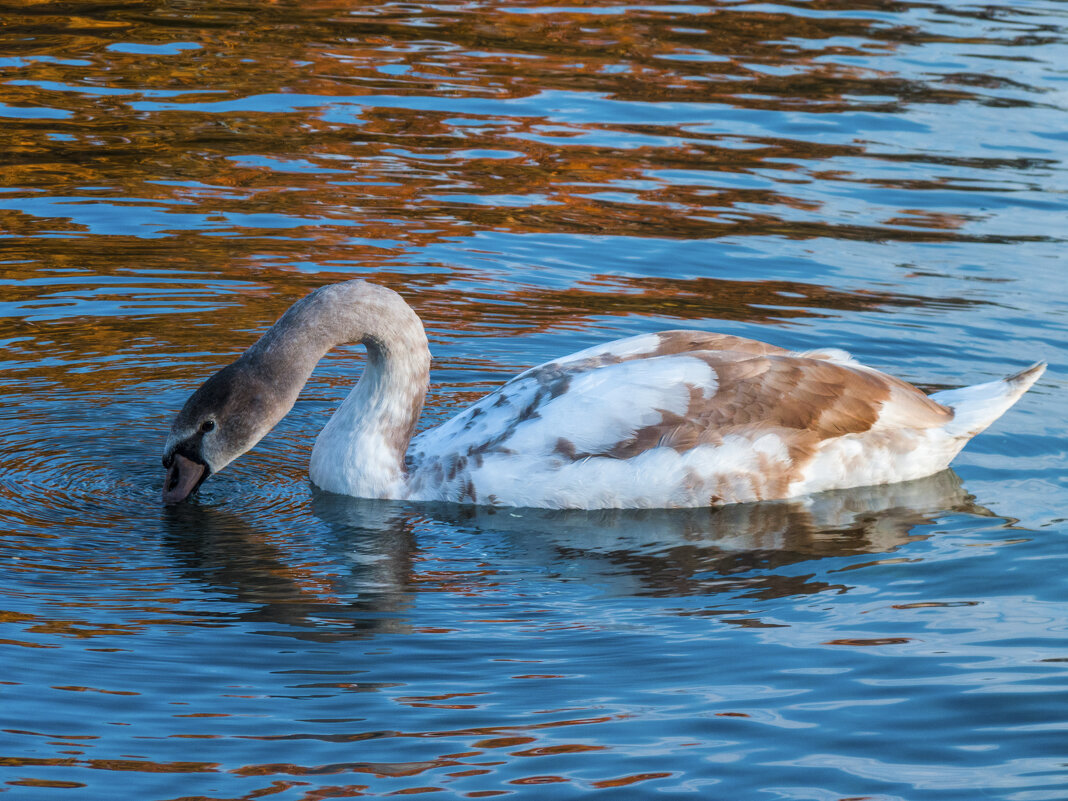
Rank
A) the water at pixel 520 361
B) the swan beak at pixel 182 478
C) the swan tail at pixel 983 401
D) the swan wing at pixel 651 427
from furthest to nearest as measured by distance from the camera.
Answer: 1. the swan tail at pixel 983 401
2. the swan wing at pixel 651 427
3. the swan beak at pixel 182 478
4. the water at pixel 520 361

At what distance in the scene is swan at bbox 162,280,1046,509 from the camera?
8.16 metres

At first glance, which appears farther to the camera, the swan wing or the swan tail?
the swan tail

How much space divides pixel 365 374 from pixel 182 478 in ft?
3.76

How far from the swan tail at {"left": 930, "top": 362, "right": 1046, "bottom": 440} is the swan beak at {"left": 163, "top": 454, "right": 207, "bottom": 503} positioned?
155 inches

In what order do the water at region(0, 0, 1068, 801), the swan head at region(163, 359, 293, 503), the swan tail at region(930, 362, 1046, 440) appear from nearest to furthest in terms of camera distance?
1. the water at region(0, 0, 1068, 801)
2. the swan head at region(163, 359, 293, 503)
3. the swan tail at region(930, 362, 1046, 440)

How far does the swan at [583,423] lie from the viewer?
26.8ft

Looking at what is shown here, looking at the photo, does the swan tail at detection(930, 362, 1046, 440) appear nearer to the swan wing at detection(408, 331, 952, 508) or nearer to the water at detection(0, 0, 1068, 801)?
the water at detection(0, 0, 1068, 801)

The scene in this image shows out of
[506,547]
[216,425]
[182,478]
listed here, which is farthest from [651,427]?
[182,478]

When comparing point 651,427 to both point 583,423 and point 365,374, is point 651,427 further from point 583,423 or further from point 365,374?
point 365,374

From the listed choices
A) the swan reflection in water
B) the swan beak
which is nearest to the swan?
the swan beak

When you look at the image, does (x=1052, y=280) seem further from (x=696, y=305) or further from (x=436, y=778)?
(x=436, y=778)

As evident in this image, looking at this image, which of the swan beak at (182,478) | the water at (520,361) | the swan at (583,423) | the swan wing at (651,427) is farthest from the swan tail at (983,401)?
the swan beak at (182,478)

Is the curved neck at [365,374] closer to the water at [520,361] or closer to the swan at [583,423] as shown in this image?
the swan at [583,423]

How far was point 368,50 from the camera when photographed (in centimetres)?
1702
